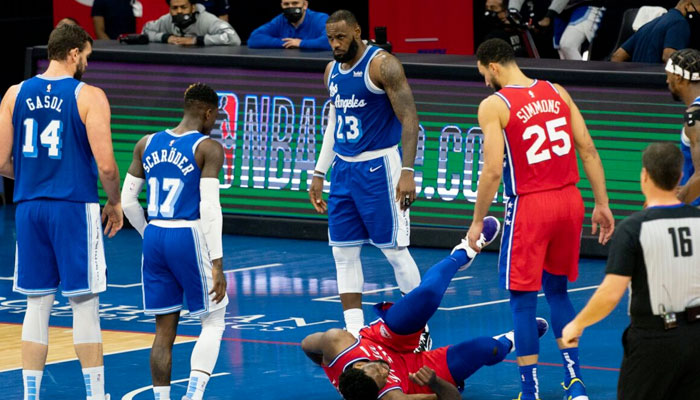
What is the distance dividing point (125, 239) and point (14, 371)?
19.3 ft

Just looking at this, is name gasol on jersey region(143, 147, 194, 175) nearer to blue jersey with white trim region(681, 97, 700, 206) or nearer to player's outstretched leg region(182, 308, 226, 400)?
player's outstretched leg region(182, 308, 226, 400)

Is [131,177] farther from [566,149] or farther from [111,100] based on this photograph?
[111,100]

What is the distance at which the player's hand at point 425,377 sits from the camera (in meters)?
8.56

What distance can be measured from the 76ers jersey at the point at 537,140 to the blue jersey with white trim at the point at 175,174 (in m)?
1.88

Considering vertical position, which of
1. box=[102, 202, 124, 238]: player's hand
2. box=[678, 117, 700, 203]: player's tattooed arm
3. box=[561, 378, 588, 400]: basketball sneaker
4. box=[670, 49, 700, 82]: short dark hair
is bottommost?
box=[561, 378, 588, 400]: basketball sneaker

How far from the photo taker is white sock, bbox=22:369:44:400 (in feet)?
28.9

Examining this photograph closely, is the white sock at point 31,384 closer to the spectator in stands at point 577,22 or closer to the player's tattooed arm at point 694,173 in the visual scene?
the player's tattooed arm at point 694,173

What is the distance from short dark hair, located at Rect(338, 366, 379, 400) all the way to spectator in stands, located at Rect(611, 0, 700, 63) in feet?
25.9

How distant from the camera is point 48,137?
872 cm

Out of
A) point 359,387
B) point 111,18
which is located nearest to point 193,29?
point 111,18

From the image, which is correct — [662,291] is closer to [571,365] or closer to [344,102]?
[571,365]

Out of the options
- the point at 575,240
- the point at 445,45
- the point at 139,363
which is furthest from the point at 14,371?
the point at 445,45

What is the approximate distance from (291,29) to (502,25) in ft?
8.77

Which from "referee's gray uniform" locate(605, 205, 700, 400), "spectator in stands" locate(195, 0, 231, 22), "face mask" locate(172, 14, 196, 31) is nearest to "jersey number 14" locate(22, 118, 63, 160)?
"referee's gray uniform" locate(605, 205, 700, 400)
